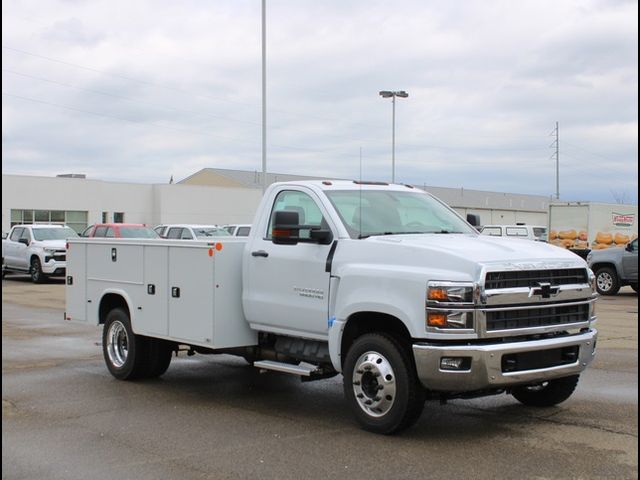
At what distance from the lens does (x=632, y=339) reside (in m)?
13.1

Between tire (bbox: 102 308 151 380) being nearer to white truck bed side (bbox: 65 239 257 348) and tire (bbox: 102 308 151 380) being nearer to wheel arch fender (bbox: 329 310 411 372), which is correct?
white truck bed side (bbox: 65 239 257 348)

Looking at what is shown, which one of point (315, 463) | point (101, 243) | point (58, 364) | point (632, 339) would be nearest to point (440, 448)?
point (315, 463)

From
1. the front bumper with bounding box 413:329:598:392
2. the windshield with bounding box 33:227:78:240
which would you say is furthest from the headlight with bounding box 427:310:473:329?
the windshield with bounding box 33:227:78:240

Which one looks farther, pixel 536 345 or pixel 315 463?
pixel 536 345

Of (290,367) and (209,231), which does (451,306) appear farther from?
(209,231)

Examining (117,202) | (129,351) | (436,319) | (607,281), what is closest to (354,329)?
(436,319)

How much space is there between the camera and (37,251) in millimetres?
27266

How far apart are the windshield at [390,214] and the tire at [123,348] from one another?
313cm

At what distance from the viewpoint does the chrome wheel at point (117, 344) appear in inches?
377

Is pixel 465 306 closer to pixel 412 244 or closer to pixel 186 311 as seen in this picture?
pixel 412 244

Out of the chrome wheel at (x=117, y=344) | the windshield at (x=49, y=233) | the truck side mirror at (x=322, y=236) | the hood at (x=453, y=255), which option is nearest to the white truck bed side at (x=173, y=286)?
the chrome wheel at (x=117, y=344)

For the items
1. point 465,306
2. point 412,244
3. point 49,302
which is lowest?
point 49,302

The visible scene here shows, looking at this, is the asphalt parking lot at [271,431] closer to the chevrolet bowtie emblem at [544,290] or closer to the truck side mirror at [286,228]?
the chevrolet bowtie emblem at [544,290]

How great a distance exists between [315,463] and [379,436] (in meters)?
0.89
